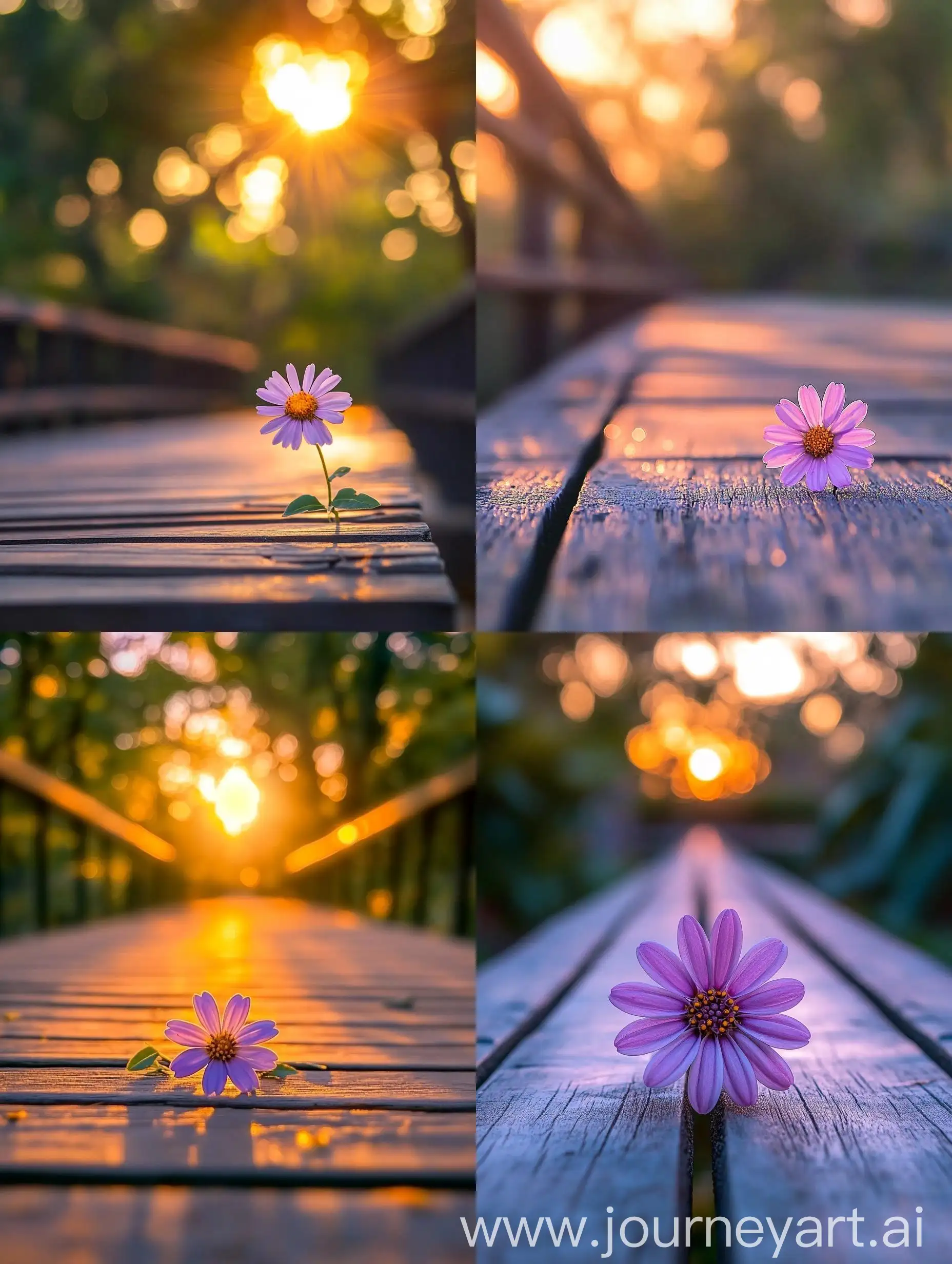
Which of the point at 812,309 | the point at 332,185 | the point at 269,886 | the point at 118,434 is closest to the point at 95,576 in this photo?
the point at 269,886

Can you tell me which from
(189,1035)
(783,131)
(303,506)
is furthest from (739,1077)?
(783,131)

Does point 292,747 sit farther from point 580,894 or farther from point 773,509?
point 580,894

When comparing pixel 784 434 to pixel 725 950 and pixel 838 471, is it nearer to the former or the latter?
pixel 838 471

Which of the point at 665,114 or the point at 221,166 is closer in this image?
the point at 221,166

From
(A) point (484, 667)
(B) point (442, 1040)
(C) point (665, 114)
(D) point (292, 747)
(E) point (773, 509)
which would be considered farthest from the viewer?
(C) point (665, 114)

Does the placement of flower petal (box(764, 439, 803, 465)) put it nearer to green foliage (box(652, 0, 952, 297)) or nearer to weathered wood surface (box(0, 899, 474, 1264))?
weathered wood surface (box(0, 899, 474, 1264))

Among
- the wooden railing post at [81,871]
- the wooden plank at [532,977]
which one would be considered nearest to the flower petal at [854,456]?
the wooden plank at [532,977]

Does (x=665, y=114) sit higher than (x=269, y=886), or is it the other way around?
(x=665, y=114)

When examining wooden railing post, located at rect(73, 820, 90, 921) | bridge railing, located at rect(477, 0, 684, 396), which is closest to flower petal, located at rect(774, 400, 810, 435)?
bridge railing, located at rect(477, 0, 684, 396)
